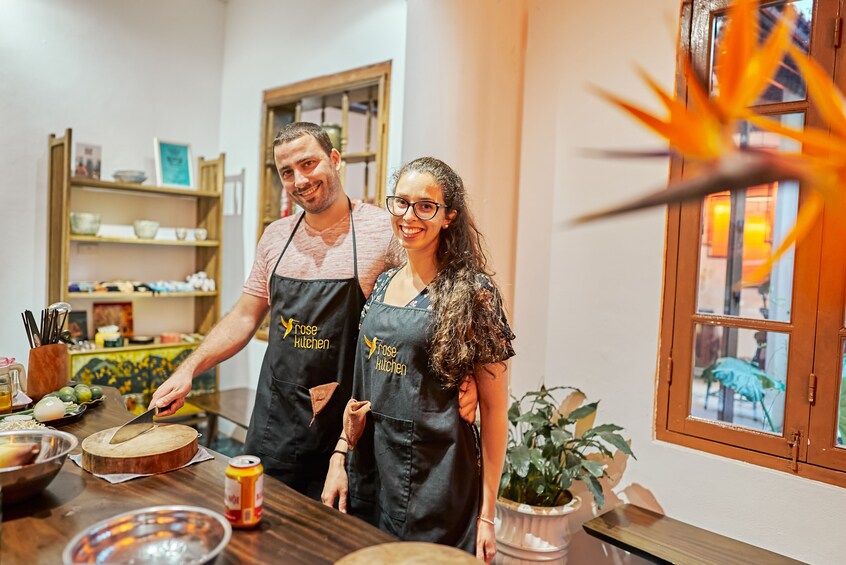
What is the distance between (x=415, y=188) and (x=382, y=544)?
3.08 ft

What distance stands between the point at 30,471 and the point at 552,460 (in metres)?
1.95

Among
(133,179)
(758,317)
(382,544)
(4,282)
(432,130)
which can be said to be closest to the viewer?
(382,544)

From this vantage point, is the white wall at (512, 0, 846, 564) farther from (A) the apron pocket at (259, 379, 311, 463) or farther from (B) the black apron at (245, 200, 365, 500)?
(A) the apron pocket at (259, 379, 311, 463)

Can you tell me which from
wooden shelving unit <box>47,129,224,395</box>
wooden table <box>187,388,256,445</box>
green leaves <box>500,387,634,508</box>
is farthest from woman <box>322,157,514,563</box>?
wooden shelving unit <box>47,129,224,395</box>

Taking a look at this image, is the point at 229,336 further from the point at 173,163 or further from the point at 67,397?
the point at 173,163

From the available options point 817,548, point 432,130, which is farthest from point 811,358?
point 432,130

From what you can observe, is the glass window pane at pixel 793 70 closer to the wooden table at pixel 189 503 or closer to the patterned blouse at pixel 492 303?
the patterned blouse at pixel 492 303

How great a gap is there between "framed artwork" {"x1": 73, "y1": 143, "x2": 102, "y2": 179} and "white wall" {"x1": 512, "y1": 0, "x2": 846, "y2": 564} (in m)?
2.96

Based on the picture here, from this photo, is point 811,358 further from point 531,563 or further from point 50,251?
point 50,251

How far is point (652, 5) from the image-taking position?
8.81 ft

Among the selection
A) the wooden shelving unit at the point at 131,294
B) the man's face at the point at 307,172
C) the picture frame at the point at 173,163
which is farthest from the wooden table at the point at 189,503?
the picture frame at the point at 173,163

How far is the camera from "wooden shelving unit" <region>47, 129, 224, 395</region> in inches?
155

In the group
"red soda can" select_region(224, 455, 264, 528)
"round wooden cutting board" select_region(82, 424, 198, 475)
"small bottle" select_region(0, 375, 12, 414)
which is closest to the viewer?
"red soda can" select_region(224, 455, 264, 528)

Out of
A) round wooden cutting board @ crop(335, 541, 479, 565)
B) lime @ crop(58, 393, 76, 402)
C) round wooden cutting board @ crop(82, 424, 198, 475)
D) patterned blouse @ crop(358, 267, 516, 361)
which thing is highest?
patterned blouse @ crop(358, 267, 516, 361)
